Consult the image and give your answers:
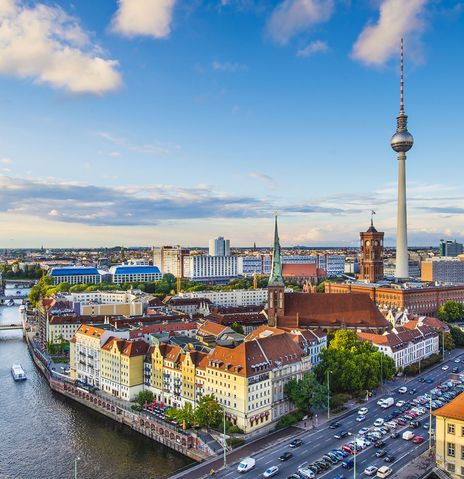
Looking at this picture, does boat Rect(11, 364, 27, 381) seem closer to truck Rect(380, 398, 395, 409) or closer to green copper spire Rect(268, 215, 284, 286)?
green copper spire Rect(268, 215, 284, 286)

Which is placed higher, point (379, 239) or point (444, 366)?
point (379, 239)

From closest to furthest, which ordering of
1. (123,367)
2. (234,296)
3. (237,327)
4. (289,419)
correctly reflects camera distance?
(289,419), (123,367), (237,327), (234,296)

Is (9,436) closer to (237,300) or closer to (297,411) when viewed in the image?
(297,411)

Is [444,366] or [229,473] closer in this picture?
[229,473]

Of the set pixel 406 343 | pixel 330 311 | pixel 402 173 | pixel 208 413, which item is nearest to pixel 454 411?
pixel 208 413

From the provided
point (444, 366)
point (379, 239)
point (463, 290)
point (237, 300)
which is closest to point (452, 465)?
point (444, 366)

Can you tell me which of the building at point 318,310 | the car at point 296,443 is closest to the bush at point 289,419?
the car at point 296,443

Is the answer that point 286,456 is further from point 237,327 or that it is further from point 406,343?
point 237,327
